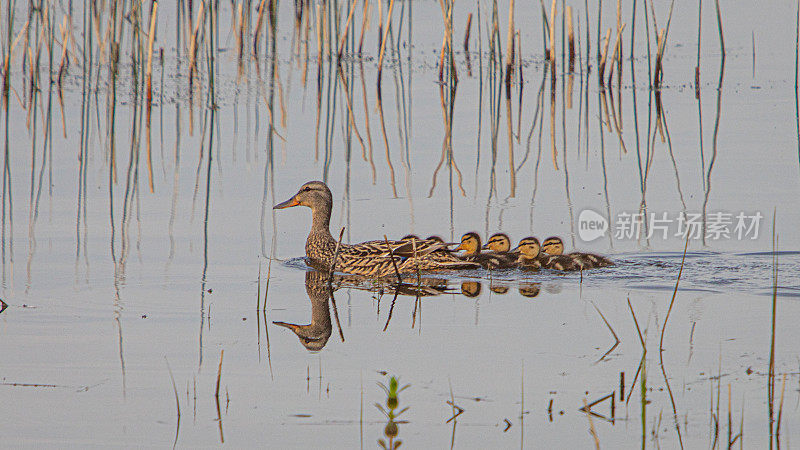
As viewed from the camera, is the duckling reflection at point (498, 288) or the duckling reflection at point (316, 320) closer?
the duckling reflection at point (316, 320)

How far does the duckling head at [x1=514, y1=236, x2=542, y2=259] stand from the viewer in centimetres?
734

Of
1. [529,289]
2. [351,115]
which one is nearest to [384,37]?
[351,115]

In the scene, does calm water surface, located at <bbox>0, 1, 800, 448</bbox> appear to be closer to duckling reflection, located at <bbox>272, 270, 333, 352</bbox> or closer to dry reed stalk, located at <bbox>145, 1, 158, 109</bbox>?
duckling reflection, located at <bbox>272, 270, 333, 352</bbox>

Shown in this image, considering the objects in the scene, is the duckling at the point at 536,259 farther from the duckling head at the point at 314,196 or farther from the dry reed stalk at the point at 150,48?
the dry reed stalk at the point at 150,48

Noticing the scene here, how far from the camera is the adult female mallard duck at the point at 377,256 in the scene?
718cm

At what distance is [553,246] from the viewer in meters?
7.45

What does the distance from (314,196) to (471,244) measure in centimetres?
125

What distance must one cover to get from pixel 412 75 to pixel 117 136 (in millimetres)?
4447

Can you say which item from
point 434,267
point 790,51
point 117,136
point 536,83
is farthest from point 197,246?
point 790,51

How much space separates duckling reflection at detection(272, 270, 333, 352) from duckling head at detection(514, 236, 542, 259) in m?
1.22

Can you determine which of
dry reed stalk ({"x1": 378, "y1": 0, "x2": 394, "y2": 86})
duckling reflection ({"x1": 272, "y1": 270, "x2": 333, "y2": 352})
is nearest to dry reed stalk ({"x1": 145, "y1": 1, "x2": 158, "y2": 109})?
dry reed stalk ({"x1": 378, "y1": 0, "x2": 394, "y2": 86})

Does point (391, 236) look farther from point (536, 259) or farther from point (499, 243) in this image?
point (536, 259)

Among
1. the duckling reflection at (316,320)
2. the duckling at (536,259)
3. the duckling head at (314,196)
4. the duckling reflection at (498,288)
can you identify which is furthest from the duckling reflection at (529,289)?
the duckling head at (314,196)

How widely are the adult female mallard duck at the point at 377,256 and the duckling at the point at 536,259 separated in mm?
298
